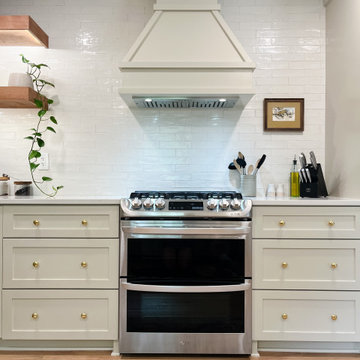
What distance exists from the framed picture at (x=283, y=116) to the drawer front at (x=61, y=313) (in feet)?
5.67

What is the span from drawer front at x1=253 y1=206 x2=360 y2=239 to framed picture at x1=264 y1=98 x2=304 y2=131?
2.80 feet

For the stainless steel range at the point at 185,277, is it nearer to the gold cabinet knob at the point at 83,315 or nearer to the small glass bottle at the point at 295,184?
the gold cabinet knob at the point at 83,315

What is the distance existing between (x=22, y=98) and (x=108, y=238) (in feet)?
3.90

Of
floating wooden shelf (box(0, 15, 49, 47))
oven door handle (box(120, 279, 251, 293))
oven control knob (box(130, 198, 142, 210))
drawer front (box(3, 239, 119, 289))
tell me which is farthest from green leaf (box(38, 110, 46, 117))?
oven door handle (box(120, 279, 251, 293))

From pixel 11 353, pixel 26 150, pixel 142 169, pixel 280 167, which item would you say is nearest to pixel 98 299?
pixel 11 353

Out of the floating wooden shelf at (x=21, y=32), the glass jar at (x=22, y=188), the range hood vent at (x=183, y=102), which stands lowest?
the glass jar at (x=22, y=188)

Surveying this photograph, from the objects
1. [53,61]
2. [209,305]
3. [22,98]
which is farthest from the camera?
[53,61]

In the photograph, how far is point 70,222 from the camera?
2160mm

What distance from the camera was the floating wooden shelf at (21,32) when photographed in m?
2.37

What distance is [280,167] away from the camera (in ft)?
9.09

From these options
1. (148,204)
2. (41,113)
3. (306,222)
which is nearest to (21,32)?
(41,113)

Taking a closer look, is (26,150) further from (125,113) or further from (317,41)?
(317,41)

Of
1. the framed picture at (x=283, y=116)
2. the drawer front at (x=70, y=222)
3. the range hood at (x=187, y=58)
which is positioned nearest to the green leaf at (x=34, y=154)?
the drawer front at (x=70, y=222)

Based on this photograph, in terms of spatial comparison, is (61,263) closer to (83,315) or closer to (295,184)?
(83,315)
